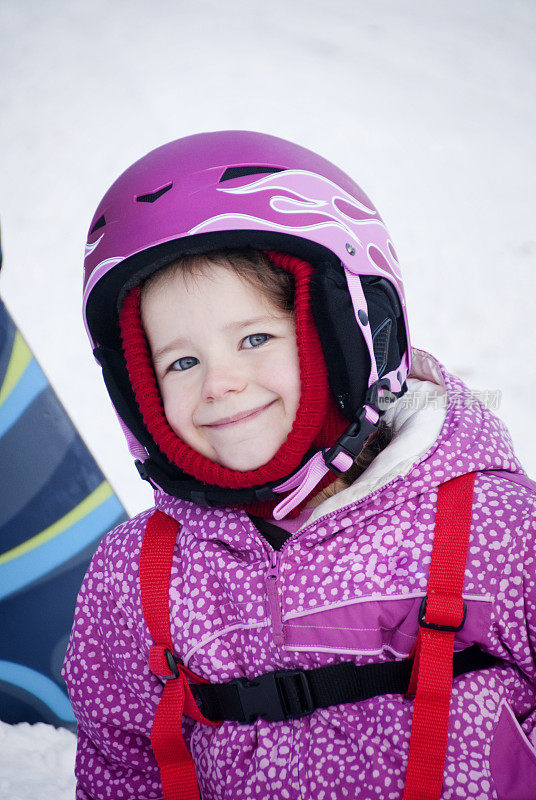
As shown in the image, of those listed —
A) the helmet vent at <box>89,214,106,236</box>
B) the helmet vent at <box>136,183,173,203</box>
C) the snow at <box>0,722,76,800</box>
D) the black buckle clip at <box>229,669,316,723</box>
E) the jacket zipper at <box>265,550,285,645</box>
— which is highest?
the helmet vent at <box>136,183,173,203</box>

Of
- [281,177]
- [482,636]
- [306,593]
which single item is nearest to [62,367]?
[281,177]

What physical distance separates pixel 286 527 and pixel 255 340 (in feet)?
1.01

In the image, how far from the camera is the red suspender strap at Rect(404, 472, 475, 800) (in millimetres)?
948

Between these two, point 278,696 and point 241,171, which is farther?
point 241,171

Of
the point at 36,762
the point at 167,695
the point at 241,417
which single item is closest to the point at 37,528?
the point at 36,762

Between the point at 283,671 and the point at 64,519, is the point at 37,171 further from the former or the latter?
the point at 283,671

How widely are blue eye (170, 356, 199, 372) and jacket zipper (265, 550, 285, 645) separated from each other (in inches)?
12.8

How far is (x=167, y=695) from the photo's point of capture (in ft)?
3.71

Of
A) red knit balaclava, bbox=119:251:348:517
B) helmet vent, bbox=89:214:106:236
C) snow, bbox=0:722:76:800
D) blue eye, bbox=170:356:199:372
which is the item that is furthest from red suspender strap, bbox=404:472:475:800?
snow, bbox=0:722:76:800

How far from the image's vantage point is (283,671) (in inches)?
42.3

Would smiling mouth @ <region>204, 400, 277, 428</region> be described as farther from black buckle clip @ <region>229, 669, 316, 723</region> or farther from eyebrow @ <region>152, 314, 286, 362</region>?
black buckle clip @ <region>229, 669, 316, 723</region>

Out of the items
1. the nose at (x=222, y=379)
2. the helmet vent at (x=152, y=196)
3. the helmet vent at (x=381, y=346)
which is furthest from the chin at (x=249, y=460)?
the helmet vent at (x=152, y=196)

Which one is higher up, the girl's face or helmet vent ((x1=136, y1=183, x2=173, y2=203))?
helmet vent ((x1=136, y1=183, x2=173, y2=203))

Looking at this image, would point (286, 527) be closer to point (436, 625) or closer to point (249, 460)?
point (249, 460)
